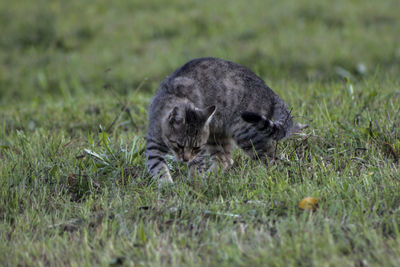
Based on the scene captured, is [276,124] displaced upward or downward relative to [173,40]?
upward

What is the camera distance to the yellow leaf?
3.18 m

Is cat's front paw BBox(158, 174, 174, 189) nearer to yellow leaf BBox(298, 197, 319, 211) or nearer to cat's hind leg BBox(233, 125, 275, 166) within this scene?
cat's hind leg BBox(233, 125, 275, 166)

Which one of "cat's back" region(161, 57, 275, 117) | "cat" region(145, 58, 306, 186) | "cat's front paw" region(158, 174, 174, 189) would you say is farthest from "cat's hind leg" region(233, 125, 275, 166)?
"cat's front paw" region(158, 174, 174, 189)

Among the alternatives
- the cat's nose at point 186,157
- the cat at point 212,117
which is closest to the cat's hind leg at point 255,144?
the cat at point 212,117

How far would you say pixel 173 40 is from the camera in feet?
30.3

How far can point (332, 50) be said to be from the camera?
8.37 metres

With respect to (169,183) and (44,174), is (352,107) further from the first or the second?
(44,174)

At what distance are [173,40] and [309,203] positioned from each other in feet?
21.6

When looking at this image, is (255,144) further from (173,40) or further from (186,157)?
(173,40)

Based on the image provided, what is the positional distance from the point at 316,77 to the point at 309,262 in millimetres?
5293

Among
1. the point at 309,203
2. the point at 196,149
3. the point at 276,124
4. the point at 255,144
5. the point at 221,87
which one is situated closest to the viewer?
the point at 309,203

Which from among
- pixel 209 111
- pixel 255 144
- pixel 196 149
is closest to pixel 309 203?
pixel 255 144

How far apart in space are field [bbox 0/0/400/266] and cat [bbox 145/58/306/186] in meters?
0.18

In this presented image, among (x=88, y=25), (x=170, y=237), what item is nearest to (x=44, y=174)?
(x=170, y=237)
